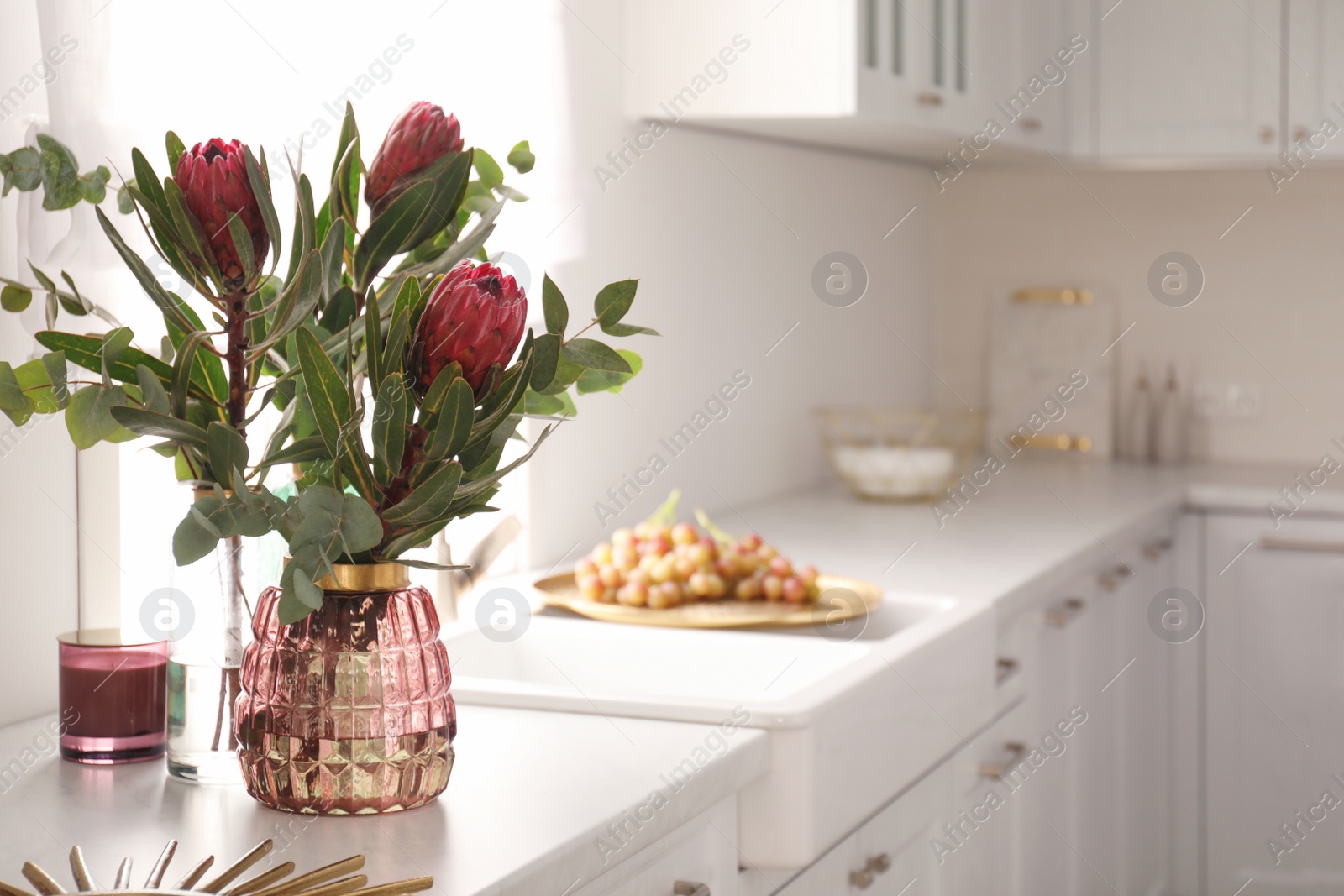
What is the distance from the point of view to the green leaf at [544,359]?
92 centimetres

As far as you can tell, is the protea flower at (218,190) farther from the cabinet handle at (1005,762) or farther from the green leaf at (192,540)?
the cabinet handle at (1005,762)

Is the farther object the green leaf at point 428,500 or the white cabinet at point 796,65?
the white cabinet at point 796,65

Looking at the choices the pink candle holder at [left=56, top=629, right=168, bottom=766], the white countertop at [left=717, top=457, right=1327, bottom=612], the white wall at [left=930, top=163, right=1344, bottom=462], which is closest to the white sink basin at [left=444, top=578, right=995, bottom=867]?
the white countertop at [left=717, top=457, right=1327, bottom=612]

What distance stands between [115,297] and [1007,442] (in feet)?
8.10

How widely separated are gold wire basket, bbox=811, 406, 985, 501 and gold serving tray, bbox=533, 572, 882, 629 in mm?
815

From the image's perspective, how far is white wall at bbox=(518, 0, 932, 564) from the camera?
2.05 m

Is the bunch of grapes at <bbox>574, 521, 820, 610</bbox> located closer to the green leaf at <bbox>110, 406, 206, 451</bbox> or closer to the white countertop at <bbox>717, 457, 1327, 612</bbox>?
the white countertop at <bbox>717, 457, 1327, 612</bbox>

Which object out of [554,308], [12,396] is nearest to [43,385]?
[12,396]

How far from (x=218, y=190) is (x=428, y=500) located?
0.79 ft

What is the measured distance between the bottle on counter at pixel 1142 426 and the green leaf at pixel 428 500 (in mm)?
2618

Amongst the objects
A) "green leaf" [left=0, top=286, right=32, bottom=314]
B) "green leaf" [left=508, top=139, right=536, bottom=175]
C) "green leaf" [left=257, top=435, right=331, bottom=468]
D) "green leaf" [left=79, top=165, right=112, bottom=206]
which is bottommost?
"green leaf" [left=257, top=435, right=331, bottom=468]

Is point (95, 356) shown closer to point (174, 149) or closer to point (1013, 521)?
point (174, 149)

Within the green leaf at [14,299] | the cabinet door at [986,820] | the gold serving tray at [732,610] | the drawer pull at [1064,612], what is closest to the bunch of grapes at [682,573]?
the gold serving tray at [732,610]

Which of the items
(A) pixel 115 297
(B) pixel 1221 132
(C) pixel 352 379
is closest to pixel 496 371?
(C) pixel 352 379
